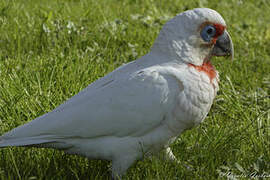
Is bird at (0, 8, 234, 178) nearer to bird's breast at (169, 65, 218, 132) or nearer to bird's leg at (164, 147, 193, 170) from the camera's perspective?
bird's breast at (169, 65, 218, 132)

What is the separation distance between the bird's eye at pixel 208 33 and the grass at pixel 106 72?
706 mm

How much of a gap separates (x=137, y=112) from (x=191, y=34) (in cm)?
60

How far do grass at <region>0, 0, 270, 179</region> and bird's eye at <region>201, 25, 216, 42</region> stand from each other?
71 cm

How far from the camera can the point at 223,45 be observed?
2.80 m

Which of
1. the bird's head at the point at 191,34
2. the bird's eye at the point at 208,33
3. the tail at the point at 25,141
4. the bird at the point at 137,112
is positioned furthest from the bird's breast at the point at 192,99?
the tail at the point at 25,141

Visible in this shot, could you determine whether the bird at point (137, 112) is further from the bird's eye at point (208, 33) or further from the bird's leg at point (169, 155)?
the bird's leg at point (169, 155)

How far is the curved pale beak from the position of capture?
110 inches

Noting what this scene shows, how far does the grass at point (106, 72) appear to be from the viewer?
8.93 ft

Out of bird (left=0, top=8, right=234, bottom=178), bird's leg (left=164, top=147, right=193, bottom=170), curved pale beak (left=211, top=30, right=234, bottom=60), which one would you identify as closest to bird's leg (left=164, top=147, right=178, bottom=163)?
bird's leg (left=164, top=147, right=193, bottom=170)

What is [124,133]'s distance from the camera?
8.32 feet

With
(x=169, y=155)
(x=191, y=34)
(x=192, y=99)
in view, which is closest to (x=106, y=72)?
A: (x=169, y=155)

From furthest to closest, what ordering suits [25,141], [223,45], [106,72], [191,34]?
[106,72]
[223,45]
[191,34]
[25,141]

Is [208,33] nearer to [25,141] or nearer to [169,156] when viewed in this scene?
[169,156]

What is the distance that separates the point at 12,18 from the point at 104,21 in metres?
1.06
